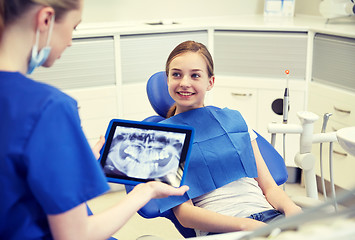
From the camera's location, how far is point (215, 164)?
5.26 feet

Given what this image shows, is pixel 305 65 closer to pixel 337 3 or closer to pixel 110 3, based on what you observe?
pixel 337 3

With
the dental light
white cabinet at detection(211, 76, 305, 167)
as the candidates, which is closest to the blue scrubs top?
white cabinet at detection(211, 76, 305, 167)

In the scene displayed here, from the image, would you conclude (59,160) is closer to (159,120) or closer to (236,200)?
(236,200)

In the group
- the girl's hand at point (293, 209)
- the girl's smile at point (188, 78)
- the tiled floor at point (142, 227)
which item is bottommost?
the tiled floor at point (142, 227)

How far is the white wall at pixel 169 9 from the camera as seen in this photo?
10.5 ft

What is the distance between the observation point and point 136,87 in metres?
2.93

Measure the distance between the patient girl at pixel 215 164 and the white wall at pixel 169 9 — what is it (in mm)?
1633

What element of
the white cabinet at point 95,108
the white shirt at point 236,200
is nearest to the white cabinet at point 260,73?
the white cabinet at point 95,108

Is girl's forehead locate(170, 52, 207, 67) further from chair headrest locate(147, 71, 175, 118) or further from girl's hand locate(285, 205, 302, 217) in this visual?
girl's hand locate(285, 205, 302, 217)

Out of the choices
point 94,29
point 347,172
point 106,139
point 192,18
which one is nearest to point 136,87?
point 94,29

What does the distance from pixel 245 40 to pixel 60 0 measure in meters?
2.23

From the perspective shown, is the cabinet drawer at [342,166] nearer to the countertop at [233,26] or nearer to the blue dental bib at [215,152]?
the countertop at [233,26]

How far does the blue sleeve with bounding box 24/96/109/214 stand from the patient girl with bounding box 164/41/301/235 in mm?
640

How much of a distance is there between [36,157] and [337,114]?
7.10ft
